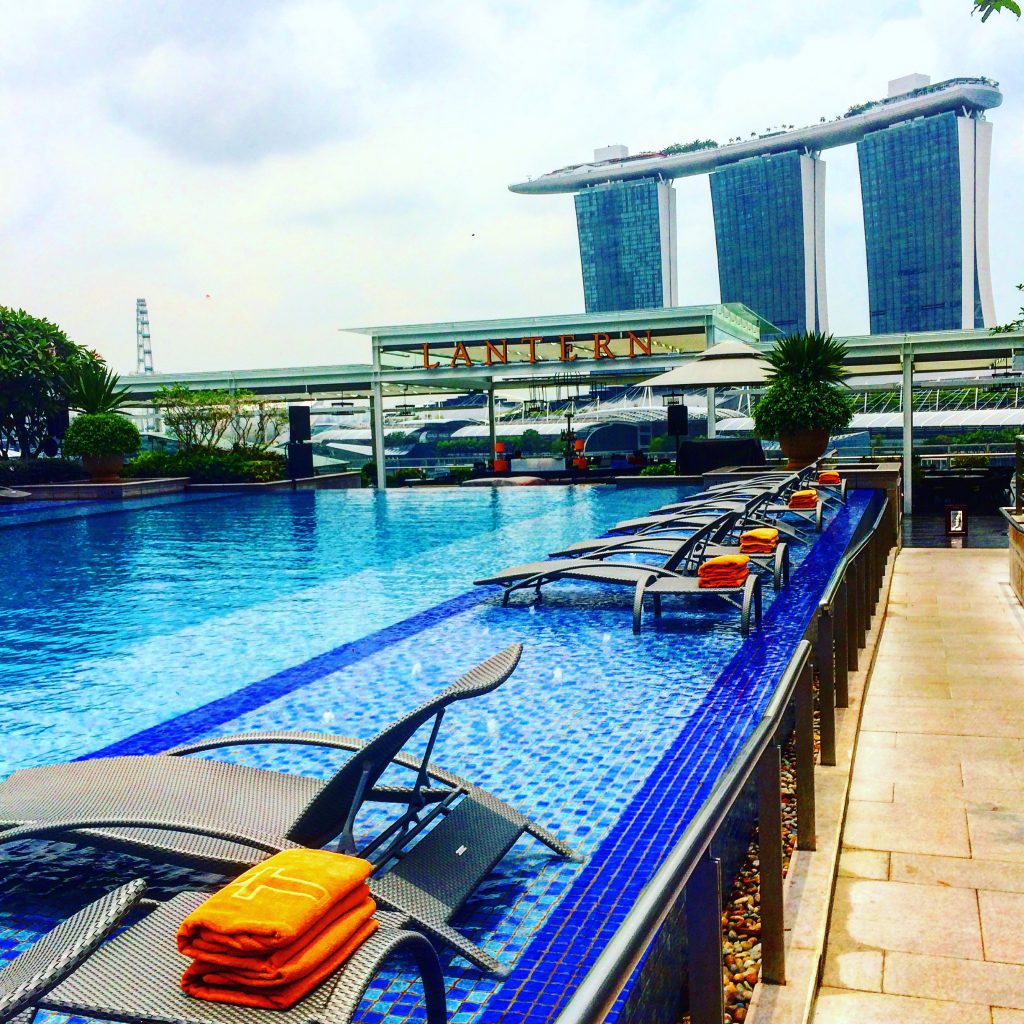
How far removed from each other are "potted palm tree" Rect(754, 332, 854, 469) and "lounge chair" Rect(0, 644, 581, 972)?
12.9 metres

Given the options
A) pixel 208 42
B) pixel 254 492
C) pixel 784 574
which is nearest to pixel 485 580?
pixel 784 574

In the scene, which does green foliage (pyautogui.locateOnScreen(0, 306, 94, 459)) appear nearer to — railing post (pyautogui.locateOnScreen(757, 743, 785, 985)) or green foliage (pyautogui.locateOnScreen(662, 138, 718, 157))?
railing post (pyautogui.locateOnScreen(757, 743, 785, 985))

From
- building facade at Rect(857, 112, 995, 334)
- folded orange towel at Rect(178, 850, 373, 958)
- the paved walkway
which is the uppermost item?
building facade at Rect(857, 112, 995, 334)

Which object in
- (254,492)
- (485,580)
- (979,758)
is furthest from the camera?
(254,492)

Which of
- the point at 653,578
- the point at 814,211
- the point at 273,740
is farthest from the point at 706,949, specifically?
→ the point at 814,211

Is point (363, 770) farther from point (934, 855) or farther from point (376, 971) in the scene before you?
point (934, 855)

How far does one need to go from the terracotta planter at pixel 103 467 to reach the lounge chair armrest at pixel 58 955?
72.7 feet

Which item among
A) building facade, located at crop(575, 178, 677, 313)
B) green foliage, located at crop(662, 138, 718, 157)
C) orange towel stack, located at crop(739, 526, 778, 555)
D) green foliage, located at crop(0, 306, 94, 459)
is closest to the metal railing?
orange towel stack, located at crop(739, 526, 778, 555)

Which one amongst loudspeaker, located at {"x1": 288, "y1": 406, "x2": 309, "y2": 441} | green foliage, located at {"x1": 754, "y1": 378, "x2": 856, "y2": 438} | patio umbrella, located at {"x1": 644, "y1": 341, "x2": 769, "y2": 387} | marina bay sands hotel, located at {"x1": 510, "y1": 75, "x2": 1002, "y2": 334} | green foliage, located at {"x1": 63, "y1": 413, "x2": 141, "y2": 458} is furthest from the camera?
marina bay sands hotel, located at {"x1": 510, "y1": 75, "x2": 1002, "y2": 334}

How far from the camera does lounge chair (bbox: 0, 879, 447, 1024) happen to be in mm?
1614

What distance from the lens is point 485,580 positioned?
7562 millimetres

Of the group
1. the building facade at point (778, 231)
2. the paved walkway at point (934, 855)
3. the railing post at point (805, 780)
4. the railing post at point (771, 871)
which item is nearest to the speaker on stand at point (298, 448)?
the paved walkway at point (934, 855)

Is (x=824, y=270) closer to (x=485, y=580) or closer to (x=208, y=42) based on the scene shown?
(x=208, y=42)

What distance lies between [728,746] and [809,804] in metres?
0.85
